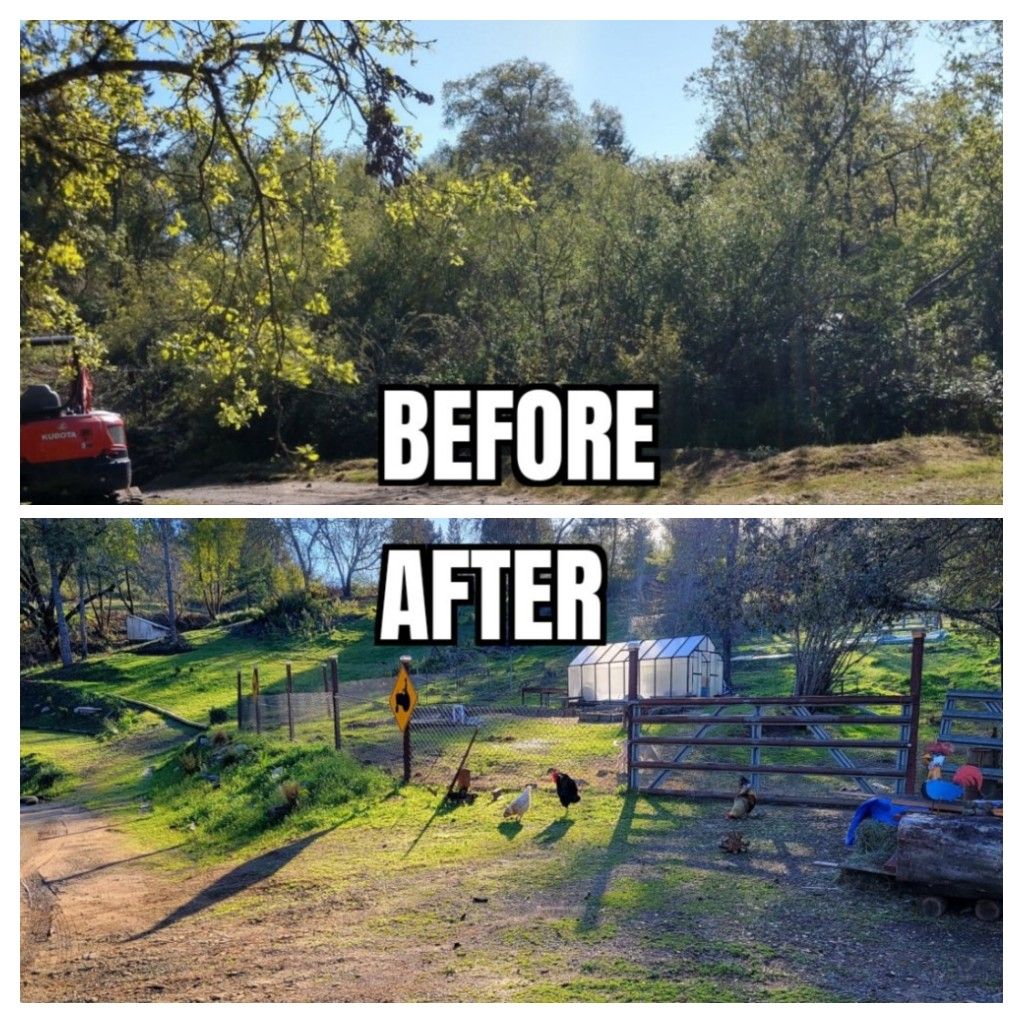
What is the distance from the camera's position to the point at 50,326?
29.0 ft

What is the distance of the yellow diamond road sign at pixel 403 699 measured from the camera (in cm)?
833

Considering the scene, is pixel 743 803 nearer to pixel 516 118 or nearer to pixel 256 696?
pixel 256 696

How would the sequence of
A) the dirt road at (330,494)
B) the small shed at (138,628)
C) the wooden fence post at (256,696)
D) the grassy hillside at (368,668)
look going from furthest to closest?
the dirt road at (330,494), the small shed at (138,628), the wooden fence post at (256,696), the grassy hillside at (368,668)

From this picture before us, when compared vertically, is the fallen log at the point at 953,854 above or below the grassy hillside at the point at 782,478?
below

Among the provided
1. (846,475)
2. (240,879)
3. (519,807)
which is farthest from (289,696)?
(846,475)

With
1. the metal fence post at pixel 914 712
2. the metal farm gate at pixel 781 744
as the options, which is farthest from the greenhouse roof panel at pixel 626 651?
the metal fence post at pixel 914 712

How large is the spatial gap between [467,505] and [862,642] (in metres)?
3.10

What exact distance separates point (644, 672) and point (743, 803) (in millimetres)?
1144

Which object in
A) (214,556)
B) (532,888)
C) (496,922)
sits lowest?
(496,922)

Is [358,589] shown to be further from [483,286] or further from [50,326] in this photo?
[483,286]

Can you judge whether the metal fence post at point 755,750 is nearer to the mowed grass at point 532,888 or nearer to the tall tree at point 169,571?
the mowed grass at point 532,888

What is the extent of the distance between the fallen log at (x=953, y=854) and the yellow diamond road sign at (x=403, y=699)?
3.46 m

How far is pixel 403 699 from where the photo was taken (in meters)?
8.34

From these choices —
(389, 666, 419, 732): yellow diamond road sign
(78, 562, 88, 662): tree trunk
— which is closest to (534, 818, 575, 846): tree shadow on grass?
(389, 666, 419, 732): yellow diamond road sign
